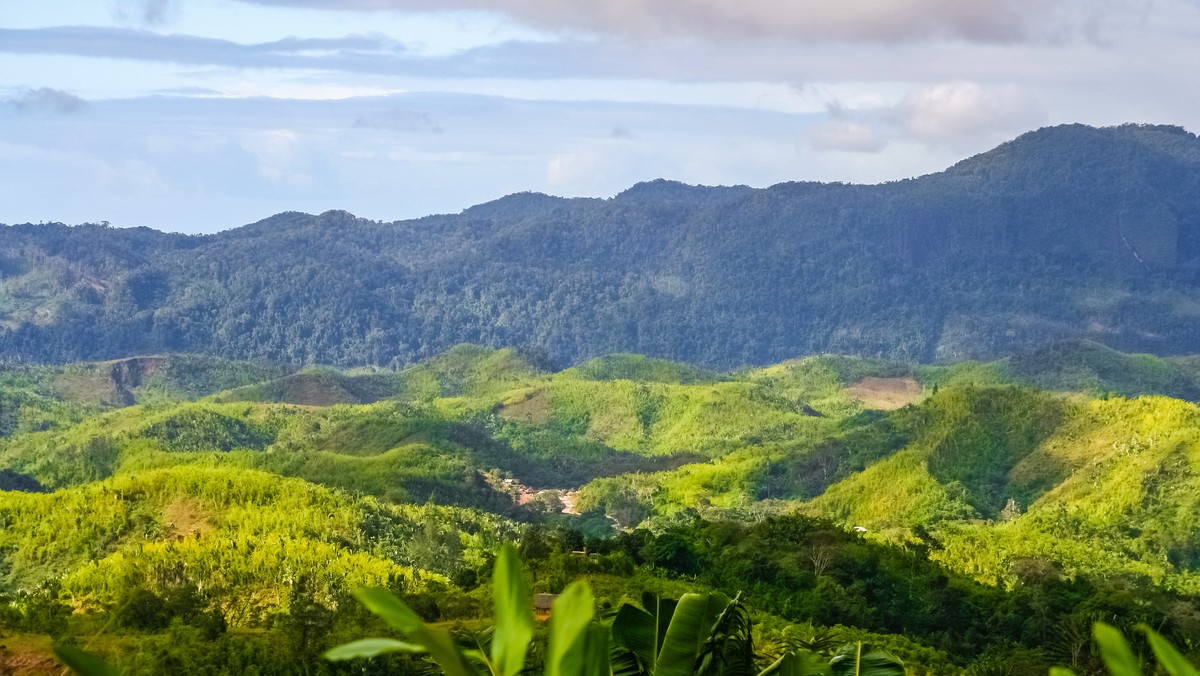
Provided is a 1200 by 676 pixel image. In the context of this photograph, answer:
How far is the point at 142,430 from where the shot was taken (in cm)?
14225

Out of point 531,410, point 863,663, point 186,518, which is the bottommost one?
point 531,410

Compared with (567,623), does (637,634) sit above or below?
below

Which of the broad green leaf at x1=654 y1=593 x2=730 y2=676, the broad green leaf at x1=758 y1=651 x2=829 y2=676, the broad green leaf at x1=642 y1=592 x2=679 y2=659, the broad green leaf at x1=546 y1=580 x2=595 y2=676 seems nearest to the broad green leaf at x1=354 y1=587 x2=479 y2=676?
the broad green leaf at x1=546 y1=580 x2=595 y2=676

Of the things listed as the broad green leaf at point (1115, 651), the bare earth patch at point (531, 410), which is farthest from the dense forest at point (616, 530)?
the bare earth patch at point (531, 410)

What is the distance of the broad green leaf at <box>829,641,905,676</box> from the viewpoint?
1020 cm

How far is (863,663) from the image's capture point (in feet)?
33.9

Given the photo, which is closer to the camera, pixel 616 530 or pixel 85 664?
pixel 85 664

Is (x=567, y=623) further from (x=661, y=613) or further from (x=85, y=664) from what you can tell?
(x=661, y=613)

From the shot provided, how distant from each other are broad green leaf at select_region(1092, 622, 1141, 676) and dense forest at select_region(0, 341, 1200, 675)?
102 inches

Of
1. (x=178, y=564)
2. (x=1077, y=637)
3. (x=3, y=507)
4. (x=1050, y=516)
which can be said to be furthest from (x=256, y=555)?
(x=1050, y=516)

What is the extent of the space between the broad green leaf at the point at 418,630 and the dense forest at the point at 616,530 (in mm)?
151

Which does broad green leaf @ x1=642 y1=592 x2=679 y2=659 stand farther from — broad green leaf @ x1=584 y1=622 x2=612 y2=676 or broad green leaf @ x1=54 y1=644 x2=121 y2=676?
broad green leaf @ x1=54 y1=644 x2=121 y2=676

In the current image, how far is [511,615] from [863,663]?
4.66 meters

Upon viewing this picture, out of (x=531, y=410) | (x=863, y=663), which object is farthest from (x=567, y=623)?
(x=531, y=410)
